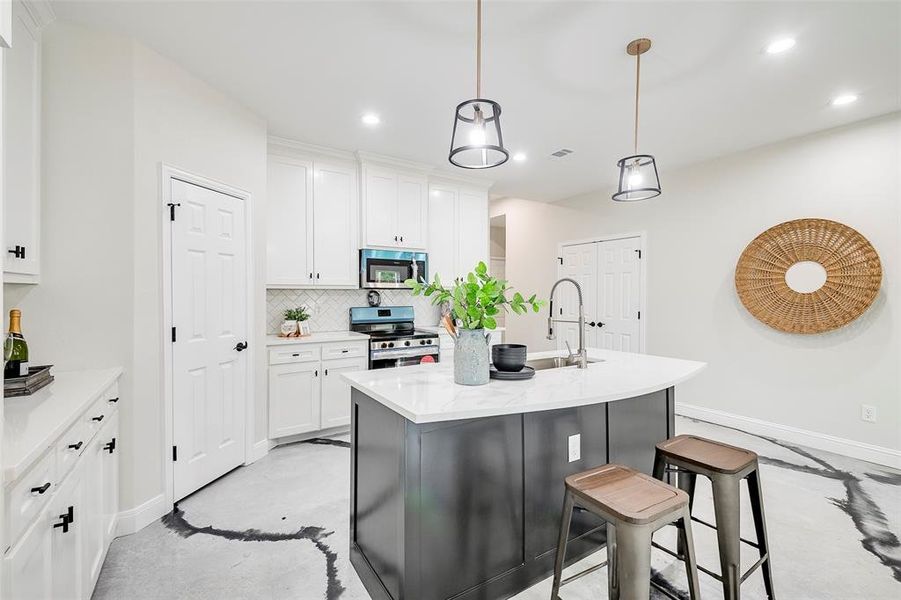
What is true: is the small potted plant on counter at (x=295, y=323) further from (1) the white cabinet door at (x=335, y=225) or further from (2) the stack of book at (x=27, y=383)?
(2) the stack of book at (x=27, y=383)

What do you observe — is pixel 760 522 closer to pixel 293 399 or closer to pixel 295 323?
pixel 293 399

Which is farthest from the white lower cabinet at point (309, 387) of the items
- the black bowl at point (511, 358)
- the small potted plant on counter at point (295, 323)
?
the black bowl at point (511, 358)

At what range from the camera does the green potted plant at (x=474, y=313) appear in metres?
1.86

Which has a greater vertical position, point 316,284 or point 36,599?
point 316,284

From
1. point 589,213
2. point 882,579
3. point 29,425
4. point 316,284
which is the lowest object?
point 882,579

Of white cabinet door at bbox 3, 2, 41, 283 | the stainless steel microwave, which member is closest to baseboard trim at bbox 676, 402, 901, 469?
the stainless steel microwave

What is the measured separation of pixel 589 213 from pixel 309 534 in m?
4.93

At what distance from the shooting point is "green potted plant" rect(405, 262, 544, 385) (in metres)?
1.86

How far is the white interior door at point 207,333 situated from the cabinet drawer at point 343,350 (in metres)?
0.75

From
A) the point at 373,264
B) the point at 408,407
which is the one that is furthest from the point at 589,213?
the point at 408,407

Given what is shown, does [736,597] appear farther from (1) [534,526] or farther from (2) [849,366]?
(2) [849,366]

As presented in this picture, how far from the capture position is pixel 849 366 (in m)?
Answer: 3.46

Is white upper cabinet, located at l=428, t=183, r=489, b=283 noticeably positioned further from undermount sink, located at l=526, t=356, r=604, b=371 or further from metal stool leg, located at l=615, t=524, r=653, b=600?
metal stool leg, located at l=615, t=524, r=653, b=600

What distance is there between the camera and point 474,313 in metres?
1.85
